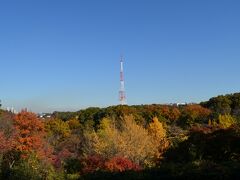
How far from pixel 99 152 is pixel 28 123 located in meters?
7.35

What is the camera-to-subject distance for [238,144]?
28.4 meters

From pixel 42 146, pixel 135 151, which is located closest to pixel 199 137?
pixel 135 151

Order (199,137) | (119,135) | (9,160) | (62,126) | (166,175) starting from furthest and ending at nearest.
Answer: (62,126), (119,135), (9,160), (199,137), (166,175)

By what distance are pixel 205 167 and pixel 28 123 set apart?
3198cm

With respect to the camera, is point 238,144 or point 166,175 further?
point 238,144

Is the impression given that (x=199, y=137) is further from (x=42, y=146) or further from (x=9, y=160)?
(x=42, y=146)

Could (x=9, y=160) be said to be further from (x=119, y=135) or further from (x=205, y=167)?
(x=205, y=167)

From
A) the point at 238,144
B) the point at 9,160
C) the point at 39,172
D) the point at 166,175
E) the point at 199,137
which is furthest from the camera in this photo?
the point at 9,160

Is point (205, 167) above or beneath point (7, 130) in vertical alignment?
beneath

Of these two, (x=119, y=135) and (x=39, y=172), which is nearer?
(x=39, y=172)

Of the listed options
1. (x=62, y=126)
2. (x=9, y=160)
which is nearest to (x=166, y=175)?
(x=9, y=160)

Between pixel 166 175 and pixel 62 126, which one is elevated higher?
pixel 62 126

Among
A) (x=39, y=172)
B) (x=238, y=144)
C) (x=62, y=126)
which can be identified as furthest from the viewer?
(x=62, y=126)

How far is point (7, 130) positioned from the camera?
137 ft
